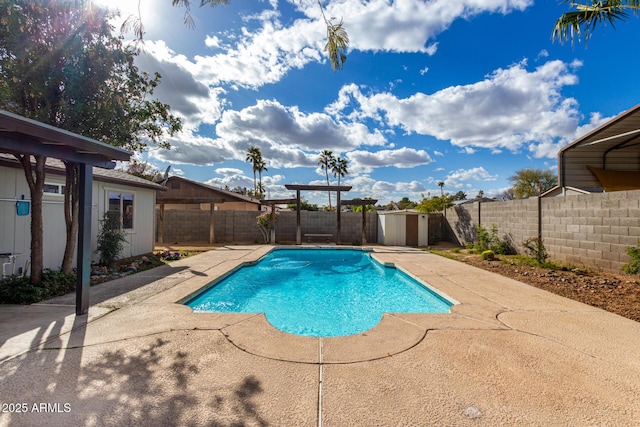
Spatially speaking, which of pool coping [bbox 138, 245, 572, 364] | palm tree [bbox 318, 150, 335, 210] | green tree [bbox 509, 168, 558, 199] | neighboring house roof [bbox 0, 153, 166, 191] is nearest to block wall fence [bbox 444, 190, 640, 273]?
pool coping [bbox 138, 245, 572, 364]

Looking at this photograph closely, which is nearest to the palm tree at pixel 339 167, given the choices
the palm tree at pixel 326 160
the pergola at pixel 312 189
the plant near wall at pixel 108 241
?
the palm tree at pixel 326 160

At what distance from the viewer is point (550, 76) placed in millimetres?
8984

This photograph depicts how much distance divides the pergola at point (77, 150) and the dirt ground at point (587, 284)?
7.83m

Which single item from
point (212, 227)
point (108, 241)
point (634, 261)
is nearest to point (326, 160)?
point (212, 227)

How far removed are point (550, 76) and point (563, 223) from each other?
4800 millimetres

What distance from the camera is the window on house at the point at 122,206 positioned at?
27.6 ft

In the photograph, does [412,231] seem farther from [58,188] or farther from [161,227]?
[58,188]

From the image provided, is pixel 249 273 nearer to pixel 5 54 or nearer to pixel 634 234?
pixel 5 54

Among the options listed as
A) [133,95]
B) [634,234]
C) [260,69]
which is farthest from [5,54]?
[634,234]

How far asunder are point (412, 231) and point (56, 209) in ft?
43.7

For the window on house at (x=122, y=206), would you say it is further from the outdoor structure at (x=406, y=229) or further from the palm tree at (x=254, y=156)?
the palm tree at (x=254, y=156)

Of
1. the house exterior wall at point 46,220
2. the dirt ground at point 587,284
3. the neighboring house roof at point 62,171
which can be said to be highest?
the neighboring house roof at point 62,171

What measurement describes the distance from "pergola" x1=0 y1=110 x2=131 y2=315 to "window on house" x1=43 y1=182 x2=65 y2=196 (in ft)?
11.4

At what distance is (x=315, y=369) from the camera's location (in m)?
2.62
